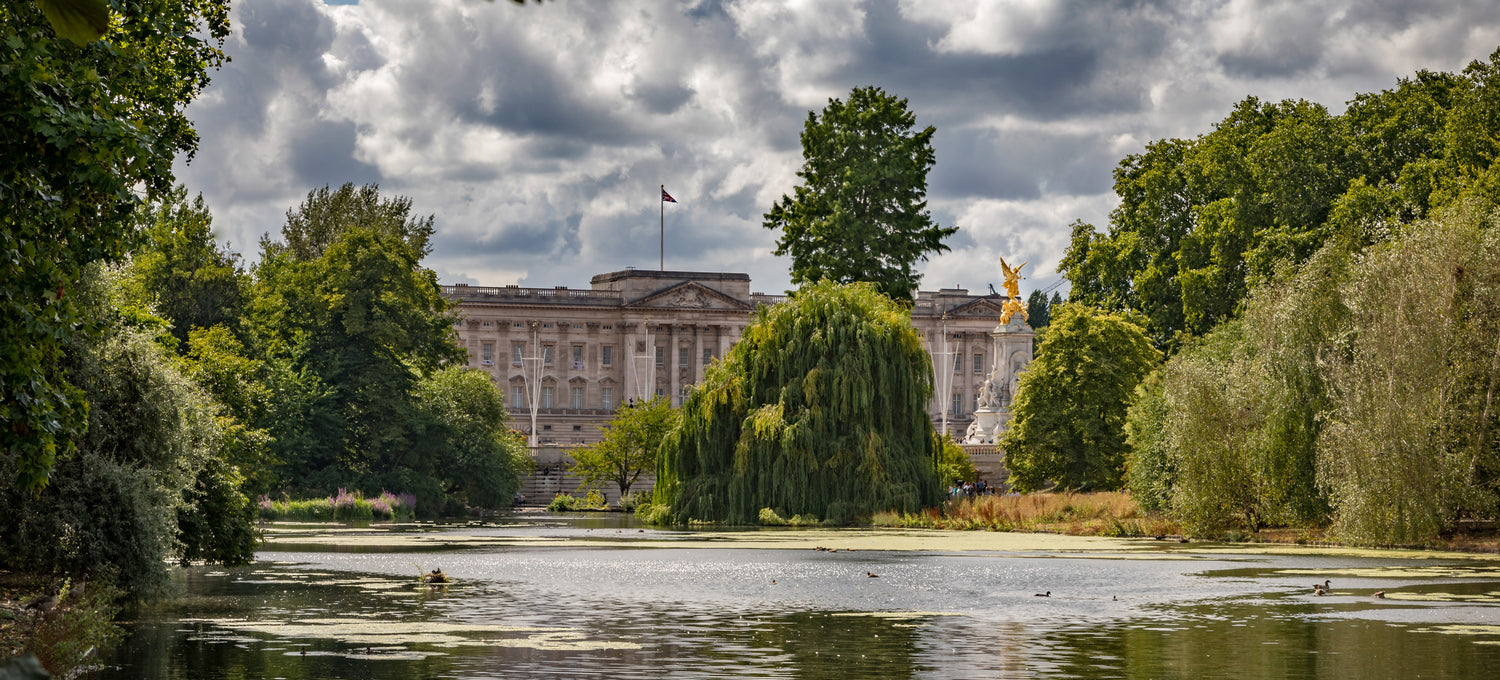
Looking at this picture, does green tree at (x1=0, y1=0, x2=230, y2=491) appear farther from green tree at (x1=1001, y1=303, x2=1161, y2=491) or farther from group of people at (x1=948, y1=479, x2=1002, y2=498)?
group of people at (x1=948, y1=479, x2=1002, y2=498)

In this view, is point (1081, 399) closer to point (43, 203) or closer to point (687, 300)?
point (43, 203)

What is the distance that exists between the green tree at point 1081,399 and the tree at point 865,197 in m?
6.26

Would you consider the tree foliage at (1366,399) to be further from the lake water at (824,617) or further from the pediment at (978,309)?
the pediment at (978,309)

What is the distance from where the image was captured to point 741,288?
5960 inches

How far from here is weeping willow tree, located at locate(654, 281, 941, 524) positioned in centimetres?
4847

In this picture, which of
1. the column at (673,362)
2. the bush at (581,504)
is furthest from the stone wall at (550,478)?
the column at (673,362)

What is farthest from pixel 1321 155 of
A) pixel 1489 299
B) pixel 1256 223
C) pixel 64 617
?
pixel 64 617

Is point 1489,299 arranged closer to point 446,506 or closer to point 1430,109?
point 1430,109

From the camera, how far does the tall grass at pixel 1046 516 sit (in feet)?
151

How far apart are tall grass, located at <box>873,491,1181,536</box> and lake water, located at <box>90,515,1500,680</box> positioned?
10.9 m

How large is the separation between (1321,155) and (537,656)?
44694mm

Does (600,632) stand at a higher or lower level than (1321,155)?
lower

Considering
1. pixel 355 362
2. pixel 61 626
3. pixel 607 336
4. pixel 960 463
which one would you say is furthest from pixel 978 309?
pixel 61 626

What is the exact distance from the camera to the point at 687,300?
149 metres
